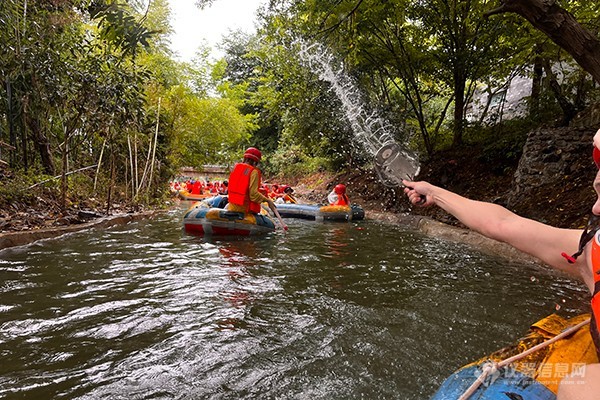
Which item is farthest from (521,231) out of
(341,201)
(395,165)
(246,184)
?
(341,201)

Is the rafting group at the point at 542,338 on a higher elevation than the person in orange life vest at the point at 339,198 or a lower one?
higher

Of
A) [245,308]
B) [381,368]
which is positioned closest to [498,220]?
[381,368]

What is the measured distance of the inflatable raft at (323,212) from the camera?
11406 mm

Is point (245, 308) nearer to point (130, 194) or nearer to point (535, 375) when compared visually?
point (535, 375)

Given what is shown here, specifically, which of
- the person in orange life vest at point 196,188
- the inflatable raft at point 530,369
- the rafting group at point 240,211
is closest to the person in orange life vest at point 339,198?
the rafting group at point 240,211

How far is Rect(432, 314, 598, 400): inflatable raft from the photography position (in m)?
1.32

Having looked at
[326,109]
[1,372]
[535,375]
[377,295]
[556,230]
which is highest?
[326,109]

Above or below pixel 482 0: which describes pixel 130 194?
below

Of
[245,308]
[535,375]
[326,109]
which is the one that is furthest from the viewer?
[326,109]

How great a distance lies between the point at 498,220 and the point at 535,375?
1.92 feet

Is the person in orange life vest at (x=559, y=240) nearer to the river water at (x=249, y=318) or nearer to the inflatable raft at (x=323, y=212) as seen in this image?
the river water at (x=249, y=318)

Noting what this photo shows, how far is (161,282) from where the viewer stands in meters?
4.39

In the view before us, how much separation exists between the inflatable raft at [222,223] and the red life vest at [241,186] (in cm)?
30

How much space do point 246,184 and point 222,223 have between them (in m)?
0.95
